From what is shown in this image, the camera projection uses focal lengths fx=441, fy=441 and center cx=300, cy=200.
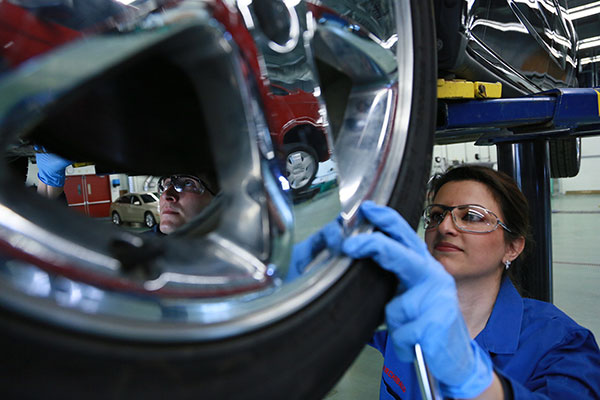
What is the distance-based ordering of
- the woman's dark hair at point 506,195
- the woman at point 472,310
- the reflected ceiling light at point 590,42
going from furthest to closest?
the reflected ceiling light at point 590,42 → the woman's dark hair at point 506,195 → the woman at point 472,310

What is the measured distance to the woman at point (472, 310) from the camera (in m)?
0.57

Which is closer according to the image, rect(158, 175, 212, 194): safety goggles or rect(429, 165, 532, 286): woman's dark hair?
rect(429, 165, 532, 286): woman's dark hair

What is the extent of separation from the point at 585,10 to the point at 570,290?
431 cm

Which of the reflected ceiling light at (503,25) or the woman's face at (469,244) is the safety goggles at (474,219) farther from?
the reflected ceiling light at (503,25)

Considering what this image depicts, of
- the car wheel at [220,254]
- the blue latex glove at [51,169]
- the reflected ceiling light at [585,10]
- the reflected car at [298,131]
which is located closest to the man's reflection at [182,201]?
the blue latex glove at [51,169]

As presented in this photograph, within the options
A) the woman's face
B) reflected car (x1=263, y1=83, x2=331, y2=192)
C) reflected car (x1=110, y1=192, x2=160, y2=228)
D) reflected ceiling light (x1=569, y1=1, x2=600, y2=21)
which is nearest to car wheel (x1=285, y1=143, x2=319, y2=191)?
reflected car (x1=263, y1=83, x2=331, y2=192)

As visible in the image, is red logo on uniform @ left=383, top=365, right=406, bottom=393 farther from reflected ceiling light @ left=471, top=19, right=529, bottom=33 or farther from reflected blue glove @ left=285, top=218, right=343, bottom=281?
reflected ceiling light @ left=471, top=19, right=529, bottom=33

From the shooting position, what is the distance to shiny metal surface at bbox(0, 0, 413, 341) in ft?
1.08

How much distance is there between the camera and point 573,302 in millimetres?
2428

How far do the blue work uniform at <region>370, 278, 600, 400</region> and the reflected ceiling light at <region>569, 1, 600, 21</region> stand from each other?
216 inches

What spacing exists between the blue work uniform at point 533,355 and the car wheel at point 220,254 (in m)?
0.44

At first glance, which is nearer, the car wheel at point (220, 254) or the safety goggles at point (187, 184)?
the car wheel at point (220, 254)

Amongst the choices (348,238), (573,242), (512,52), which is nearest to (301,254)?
(348,238)

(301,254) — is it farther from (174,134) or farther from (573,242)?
(573,242)
